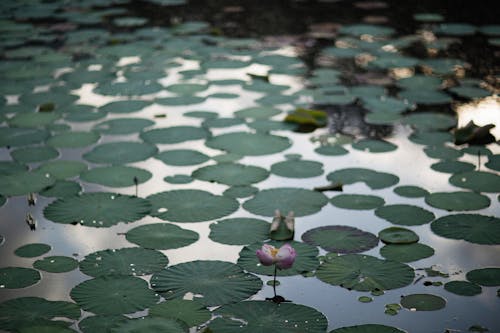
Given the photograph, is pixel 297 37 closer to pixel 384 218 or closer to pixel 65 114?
pixel 65 114

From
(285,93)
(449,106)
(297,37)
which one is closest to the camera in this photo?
(449,106)

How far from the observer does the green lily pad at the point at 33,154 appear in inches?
127

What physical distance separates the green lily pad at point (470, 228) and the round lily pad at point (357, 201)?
25 centimetres

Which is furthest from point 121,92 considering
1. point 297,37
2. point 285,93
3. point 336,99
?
point 297,37

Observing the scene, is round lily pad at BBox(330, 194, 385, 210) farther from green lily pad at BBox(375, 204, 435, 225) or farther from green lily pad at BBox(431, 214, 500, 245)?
green lily pad at BBox(431, 214, 500, 245)

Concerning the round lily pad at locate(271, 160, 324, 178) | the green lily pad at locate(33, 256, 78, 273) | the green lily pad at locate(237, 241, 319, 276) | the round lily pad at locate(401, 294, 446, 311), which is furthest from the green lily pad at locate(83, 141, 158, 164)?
→ the round lily pad at locate(401, 294, 446, 311)

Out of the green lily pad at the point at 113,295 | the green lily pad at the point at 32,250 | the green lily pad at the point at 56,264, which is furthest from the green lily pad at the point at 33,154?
the green lily pad at the point at 113,295

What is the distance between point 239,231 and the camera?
256 cm

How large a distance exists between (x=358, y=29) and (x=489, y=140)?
2263mm

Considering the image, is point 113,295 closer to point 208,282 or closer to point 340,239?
point 208,282

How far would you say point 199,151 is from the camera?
10.8 ft

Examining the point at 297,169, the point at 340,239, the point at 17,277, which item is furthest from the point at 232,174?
the point at 17,277

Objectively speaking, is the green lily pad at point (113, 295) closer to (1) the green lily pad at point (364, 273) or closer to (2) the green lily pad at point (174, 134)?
(1) the green lily pad at point (364, 273)

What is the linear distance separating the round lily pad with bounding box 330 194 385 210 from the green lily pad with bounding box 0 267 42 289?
1106mm
